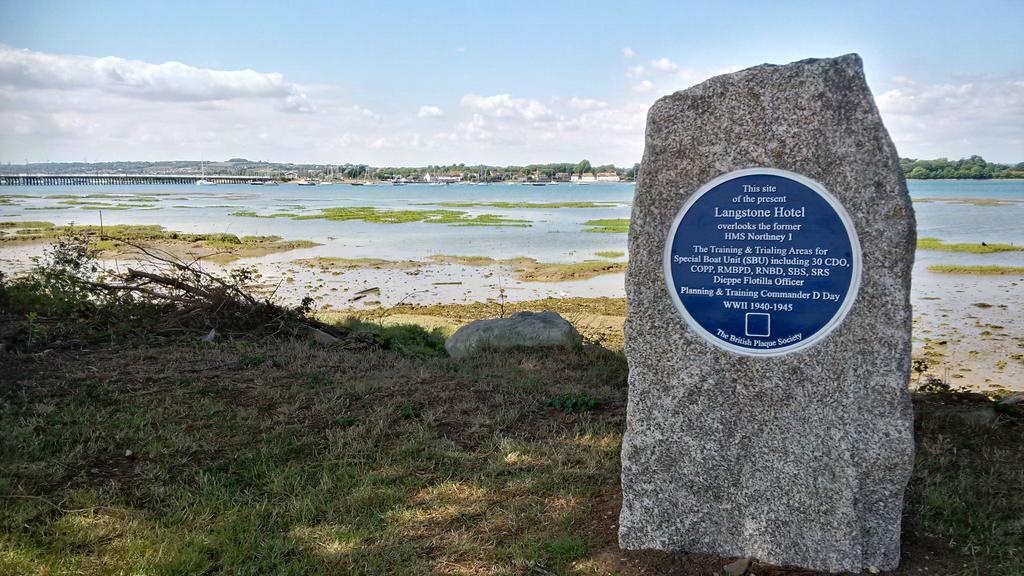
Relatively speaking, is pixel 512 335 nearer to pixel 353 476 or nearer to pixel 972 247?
pixel 353 476

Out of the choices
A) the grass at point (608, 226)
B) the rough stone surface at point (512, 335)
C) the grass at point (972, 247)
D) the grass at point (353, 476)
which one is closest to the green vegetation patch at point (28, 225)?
the grass at point (608, 226)

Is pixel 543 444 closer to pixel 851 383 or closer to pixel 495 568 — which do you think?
pixel 495 568

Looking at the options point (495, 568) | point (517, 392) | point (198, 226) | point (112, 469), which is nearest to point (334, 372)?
point (517, 392)

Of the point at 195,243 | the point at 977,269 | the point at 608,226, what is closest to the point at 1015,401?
the point at 977,269

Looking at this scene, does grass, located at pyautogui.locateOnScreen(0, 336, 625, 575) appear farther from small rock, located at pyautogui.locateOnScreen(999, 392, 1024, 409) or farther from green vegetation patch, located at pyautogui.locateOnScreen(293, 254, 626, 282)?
green vegetation patch, located at pyautogui.locateOnScreen(293, 254, 626, 282)

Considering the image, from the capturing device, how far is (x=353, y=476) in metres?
4.53

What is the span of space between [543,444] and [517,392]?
4.19 feet

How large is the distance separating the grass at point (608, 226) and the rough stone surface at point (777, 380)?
30801mm

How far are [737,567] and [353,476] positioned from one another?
2.31m

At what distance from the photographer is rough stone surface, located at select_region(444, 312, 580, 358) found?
830 cm

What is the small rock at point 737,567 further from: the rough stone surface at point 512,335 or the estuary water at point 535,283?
the estuary water at point 535,283

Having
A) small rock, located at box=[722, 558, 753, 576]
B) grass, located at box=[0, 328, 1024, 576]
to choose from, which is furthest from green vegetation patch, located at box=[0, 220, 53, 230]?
small rock, located at box=[722, 558, 753, 576]

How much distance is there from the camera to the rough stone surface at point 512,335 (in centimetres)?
830

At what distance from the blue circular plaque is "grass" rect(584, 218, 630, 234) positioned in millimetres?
30776
